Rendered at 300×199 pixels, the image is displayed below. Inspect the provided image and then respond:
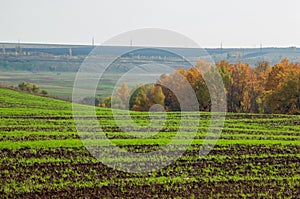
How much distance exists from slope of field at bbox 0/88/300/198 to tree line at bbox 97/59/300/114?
86.1 ft

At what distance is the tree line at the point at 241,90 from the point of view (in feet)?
175

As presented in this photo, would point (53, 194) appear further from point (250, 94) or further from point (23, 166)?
point (250, 94)

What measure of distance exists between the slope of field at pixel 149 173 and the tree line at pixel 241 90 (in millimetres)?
26257

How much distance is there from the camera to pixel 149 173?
57.1ft

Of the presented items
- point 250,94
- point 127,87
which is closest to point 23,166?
point 250,94

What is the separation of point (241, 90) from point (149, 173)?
5430 cm

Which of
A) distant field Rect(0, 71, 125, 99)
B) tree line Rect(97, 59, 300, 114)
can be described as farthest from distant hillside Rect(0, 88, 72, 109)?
distant field Rect(0, 71, 125, 99)

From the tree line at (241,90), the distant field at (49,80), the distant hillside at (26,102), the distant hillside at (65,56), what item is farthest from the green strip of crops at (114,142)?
the distant hillside at (65,56)

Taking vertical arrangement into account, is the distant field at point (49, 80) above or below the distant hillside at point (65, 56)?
below

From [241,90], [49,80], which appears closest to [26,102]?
[241,90]

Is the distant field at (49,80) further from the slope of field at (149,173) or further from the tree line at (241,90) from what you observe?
the slope of field at (149,173)

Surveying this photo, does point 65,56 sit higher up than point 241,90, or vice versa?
point 65,56

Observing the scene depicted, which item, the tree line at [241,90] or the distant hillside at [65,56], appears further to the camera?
the distant hillside at [65,56]

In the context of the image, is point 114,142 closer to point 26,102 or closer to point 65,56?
point 26,102
